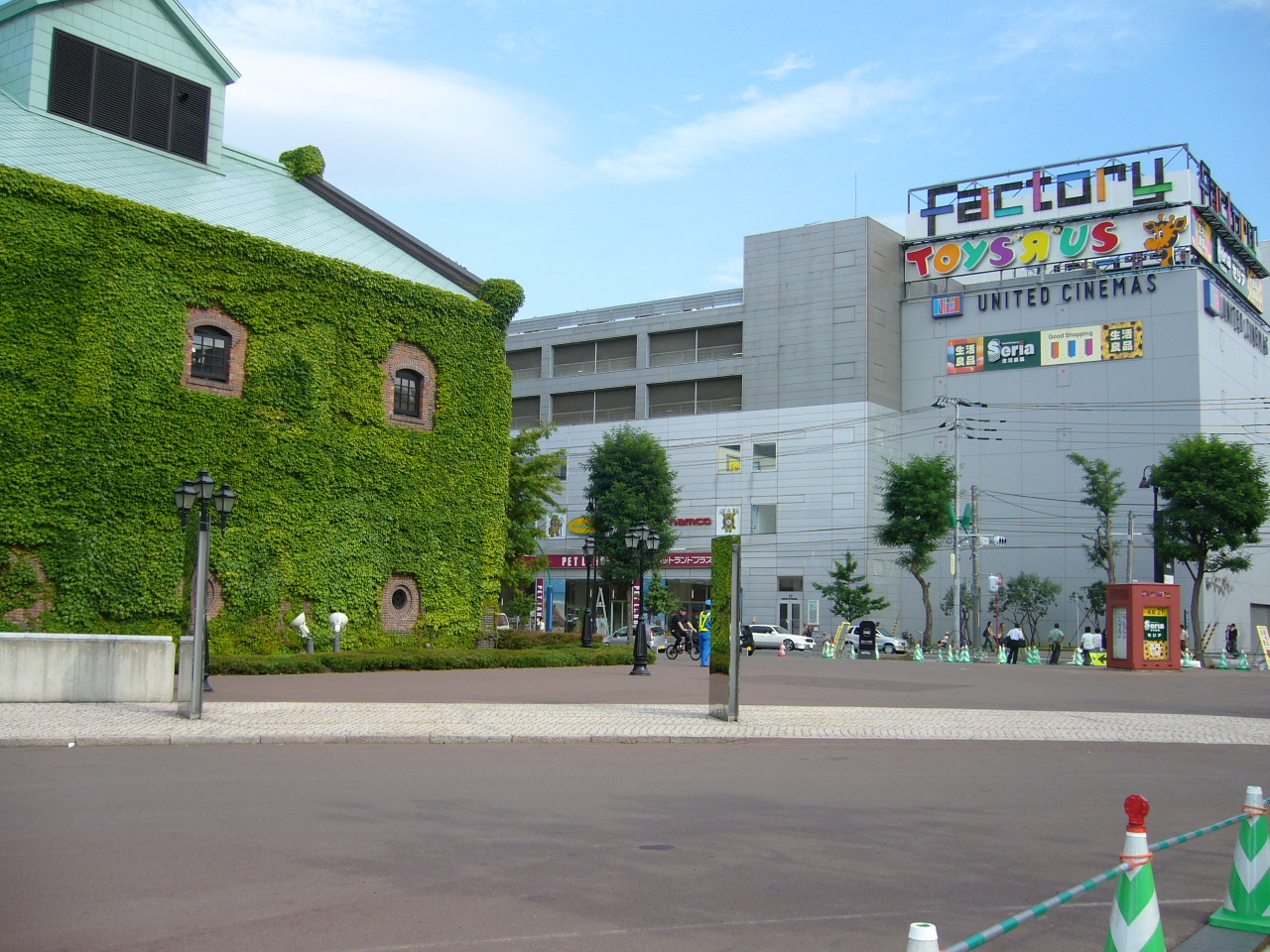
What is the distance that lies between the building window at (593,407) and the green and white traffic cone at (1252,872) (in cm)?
6413

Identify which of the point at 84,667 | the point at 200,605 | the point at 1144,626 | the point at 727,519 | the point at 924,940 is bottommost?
the point at 84,667

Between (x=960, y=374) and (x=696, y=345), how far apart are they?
1562 centimetres

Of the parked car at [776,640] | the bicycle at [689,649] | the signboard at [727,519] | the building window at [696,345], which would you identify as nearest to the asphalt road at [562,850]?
the bicycle at [689,649]

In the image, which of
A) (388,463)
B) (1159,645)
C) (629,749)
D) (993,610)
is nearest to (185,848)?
(629,749)

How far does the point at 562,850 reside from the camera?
756 centimetres

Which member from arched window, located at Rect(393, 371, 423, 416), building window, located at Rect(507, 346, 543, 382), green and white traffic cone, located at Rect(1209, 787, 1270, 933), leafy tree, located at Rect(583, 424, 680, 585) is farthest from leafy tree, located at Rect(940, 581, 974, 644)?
green and white traffic cone, located at Rect(1209, 787, 1270, 933)

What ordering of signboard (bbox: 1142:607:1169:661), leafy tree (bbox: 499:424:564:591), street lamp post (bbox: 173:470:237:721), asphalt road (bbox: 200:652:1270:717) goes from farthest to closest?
leafy tree (bbox: 499:424:564:591)
signboard (bbox: 1142:607:1169:661)
asphalt road (bbox: 200:652:1270:717)
street lamp post (bbox: 173:470:237:721)

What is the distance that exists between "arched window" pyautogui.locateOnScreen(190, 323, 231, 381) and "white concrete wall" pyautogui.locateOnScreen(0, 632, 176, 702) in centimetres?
1225

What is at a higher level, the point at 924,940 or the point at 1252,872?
the point at 924,940

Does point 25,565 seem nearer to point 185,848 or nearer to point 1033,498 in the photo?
point 185,848

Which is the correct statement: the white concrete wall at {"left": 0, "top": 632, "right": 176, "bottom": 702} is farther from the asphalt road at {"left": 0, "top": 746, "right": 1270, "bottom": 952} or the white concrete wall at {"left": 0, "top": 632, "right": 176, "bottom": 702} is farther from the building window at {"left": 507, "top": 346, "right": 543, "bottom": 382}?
the building window at {"left": 507, "top": 346, "right": 543, "bottom": 382}

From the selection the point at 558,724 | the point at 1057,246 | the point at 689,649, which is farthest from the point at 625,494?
the point at 558,724

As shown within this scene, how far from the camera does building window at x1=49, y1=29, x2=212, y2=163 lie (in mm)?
29047

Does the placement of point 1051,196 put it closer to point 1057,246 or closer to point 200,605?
point 1057,246
